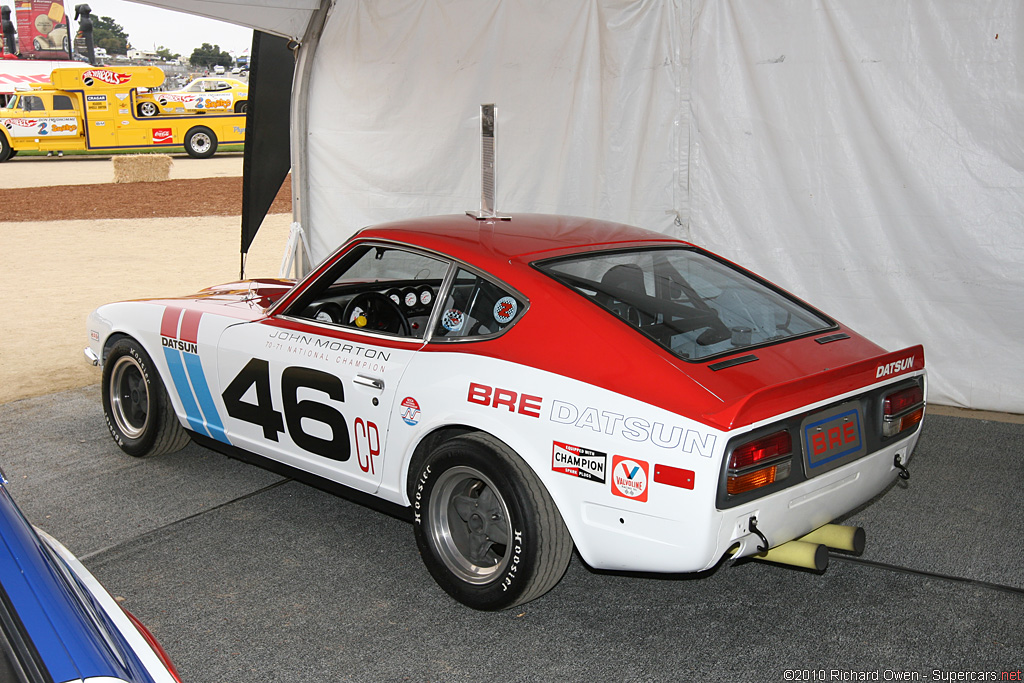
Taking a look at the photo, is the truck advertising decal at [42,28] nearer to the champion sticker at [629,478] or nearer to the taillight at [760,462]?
the champion sticker at [629,478]

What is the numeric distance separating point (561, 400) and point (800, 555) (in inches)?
37.6

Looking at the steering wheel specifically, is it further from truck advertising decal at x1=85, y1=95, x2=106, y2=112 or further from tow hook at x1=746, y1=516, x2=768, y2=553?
truck advertising decal at x1=85, y1=95, x2=106, y2=112

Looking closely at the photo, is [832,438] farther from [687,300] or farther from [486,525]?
[486,525]

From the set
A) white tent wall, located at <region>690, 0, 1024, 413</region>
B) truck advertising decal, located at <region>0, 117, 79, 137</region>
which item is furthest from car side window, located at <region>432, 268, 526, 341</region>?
truck advertising decal, located at <region>0, 117, 79, 137</region>

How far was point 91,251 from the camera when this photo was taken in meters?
12.5

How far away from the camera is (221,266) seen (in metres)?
11.0

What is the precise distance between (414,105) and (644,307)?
465 centimetres

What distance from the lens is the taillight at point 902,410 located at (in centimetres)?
300

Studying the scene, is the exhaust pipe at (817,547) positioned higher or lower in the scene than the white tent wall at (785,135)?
lower

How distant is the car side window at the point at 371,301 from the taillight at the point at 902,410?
5.46 feet

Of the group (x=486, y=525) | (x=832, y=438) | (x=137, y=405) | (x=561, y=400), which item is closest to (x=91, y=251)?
(x=137, y=405)

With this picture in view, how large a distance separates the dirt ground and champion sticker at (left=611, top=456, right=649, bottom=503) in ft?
15.9

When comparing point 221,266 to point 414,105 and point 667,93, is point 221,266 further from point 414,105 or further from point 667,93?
point 667,93

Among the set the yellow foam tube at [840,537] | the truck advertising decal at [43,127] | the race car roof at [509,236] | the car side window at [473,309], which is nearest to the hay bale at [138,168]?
the truck advertising decal at [43,127]
